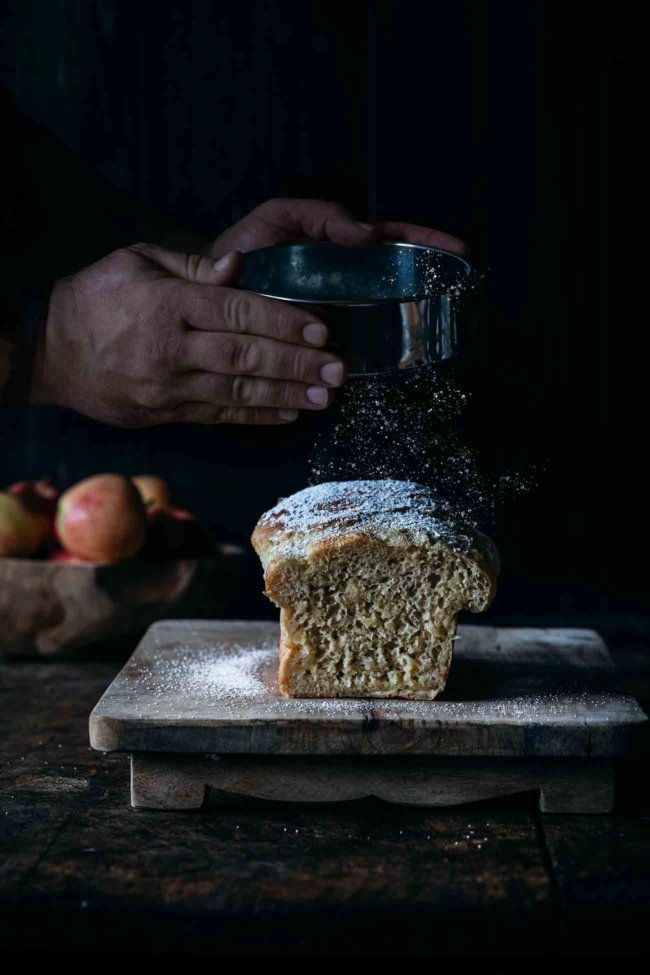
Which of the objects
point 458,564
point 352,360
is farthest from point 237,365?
point 458,564

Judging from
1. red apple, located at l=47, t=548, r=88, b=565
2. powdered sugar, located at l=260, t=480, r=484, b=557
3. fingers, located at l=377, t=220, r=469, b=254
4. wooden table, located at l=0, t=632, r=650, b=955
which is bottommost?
wooden table, located at l=0, t=632, r=650, b=955

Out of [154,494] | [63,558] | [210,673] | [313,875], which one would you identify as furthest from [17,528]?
[313,875]

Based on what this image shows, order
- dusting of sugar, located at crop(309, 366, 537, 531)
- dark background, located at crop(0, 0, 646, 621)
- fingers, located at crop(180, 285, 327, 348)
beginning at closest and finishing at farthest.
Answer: fingers, located at crop(180, 285, 327, 348), dusting of sugar, located at crop(309, 366, 537, 531), dark background, located at crop(0, 0, 646, 621)

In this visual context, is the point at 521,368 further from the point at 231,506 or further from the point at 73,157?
the point at 73,157

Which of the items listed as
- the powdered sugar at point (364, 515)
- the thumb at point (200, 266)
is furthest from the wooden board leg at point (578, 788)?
the thumb at point (200, 266)

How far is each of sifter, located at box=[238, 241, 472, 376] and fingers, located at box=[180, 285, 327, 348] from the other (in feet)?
0.42

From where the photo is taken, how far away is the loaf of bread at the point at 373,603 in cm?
157

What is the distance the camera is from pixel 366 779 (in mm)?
1437

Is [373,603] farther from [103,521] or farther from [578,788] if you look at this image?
[103,521]

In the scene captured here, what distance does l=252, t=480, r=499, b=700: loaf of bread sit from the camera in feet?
5.16

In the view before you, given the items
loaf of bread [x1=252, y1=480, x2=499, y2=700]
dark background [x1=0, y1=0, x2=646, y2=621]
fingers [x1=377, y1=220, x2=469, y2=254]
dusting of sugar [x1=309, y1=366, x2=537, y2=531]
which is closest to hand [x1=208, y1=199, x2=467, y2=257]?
fingers [x1=377, y1=220, x2=469, y2=254]

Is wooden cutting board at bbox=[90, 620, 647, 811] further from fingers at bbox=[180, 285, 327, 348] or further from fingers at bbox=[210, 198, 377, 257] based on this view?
fingers at bbox=[210, 198, 377, 257]

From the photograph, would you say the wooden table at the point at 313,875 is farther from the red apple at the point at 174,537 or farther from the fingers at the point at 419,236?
the fingers at the point at 419,236

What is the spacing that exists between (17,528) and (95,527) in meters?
0.18
